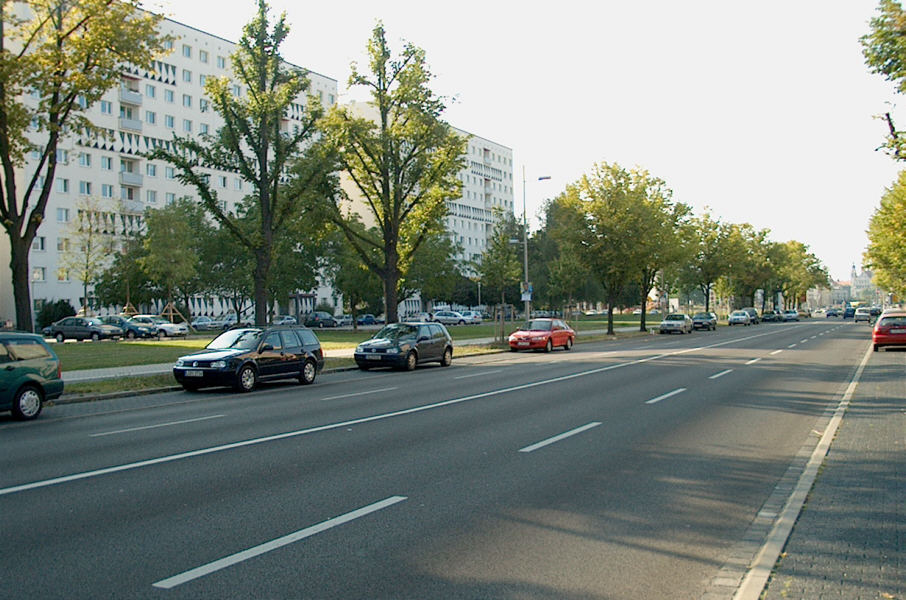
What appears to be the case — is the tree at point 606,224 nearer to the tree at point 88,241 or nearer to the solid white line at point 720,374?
the solid white line at point 720,374

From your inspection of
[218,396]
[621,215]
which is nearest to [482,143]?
[621,215]

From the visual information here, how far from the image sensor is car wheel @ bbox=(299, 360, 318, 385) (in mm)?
20516

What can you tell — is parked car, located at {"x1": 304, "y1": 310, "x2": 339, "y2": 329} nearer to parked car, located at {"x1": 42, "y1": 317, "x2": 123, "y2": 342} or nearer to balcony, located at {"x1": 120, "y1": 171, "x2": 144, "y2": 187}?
balcony, located at {"x1": 120, "y1": 171, "x2": 144, "y2": 187}

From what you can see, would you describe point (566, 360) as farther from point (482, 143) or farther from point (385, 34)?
point (482, 143)

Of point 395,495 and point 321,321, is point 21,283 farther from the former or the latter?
point 321,321

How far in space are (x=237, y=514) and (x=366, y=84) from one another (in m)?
27.7

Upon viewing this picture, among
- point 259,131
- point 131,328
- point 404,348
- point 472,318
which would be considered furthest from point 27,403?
point 472,318

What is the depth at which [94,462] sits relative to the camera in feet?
29.5

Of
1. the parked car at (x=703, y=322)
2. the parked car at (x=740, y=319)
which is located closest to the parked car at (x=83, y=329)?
the parked car at (x=703, y=322)

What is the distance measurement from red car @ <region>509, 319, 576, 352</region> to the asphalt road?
19.2 metres

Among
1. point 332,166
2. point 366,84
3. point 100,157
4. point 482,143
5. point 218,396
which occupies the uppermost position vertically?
point 482,143

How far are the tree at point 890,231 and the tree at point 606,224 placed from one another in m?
14.0

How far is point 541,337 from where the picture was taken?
34281 mm

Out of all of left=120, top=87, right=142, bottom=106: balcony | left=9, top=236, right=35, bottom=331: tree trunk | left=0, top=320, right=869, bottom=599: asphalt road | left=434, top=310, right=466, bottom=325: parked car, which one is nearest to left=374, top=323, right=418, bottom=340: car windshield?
left=0, top=320, right=869, bottom=599: asphalt road
